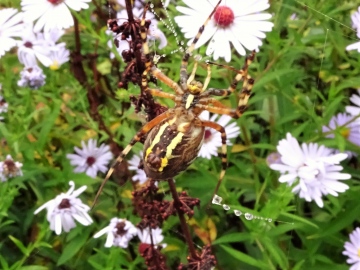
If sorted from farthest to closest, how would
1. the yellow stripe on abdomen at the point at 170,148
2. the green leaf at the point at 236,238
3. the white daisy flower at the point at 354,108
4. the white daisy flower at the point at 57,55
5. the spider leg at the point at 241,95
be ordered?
the white daisy flower at the point at 57,55 → the white daisy flower at the point at 354,108 → the green leaf at the point at 236,238 → the spider leg at the point at 241,95 → the yellow stripe on abdomen at the point at 170,148

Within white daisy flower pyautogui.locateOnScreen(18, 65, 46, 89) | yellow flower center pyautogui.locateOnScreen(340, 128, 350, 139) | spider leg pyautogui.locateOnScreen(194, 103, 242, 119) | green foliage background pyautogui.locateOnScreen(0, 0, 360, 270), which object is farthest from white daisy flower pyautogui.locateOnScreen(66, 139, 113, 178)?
yellow flower center pyautogui.locateOnScreen(340, 128, 350, 139)

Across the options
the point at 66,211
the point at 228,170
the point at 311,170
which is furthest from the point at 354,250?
the point at 66,211

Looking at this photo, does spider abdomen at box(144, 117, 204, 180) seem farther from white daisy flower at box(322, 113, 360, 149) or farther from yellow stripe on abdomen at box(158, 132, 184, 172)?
white daisy flower at box(322, 113, 360, 149)

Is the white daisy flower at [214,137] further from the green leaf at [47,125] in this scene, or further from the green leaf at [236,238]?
the green leaf at [47,125]

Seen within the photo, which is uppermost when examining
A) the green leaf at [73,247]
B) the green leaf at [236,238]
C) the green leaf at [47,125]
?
the green leaf at [47,125]

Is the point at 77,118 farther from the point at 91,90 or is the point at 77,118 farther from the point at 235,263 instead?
the point at 235,263

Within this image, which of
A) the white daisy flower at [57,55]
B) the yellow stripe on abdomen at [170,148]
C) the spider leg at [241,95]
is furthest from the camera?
the white daisy flower at [57,55]

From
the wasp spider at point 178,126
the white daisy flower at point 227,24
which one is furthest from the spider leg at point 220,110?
the white daisy flower at point 227,24

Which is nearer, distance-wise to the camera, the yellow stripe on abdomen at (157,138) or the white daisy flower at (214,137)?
the yellow stripe on abdomen at (157,138)

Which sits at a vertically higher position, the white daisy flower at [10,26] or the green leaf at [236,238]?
the white daisy flower at [10,26]
